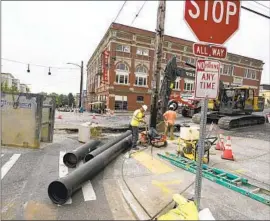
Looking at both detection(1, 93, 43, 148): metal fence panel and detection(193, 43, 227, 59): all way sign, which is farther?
detection(1, 93, 43, 148): metal fence panel

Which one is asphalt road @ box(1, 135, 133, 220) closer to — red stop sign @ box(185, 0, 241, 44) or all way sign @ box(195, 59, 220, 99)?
all way sign @ box(195, 59, 220, 99)

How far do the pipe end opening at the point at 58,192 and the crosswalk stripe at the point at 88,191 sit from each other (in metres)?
0.43

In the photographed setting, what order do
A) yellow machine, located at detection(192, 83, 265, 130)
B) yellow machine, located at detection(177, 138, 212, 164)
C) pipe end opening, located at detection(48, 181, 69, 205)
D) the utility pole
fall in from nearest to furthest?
pipe end opening, located at detection(48, 181, 69, 205)
yellow machine, located at detection(177, 138, 212, 164)
the utility pole
yellow machine, located at detection(192, 83, 265, 130)

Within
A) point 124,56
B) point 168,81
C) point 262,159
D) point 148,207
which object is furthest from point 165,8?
point 124,56

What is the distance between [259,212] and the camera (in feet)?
15.1

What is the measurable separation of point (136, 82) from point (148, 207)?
3848 centimetres

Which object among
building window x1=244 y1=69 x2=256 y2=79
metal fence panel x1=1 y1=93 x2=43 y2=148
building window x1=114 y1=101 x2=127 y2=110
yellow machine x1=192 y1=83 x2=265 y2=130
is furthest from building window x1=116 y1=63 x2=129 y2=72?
metal fence panel x1=1 y1=93 x2=43 y2=148

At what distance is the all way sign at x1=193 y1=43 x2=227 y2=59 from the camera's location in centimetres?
370

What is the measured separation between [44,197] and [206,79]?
374 cm

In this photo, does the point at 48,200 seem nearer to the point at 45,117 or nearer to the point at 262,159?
the point at 45,117

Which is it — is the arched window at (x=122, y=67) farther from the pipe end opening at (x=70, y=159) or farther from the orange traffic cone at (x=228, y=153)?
the pipe end opening at (x=70, y=159)

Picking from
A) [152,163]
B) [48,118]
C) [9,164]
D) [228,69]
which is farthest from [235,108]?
[228,69]

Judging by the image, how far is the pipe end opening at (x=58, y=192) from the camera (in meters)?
4.75

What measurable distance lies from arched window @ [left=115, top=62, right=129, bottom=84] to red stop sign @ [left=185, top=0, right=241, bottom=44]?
1464 inches
